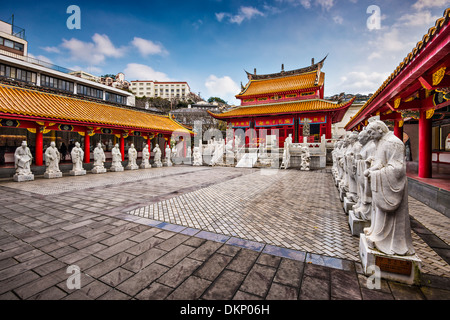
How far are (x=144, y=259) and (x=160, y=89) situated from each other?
82690mm

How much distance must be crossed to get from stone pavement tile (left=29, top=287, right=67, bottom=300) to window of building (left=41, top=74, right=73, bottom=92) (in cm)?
3337

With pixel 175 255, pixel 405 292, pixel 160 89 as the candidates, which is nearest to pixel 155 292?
pixel 175 255

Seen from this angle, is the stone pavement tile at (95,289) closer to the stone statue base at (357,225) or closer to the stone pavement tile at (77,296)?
the stone pavement tile at (77,296)

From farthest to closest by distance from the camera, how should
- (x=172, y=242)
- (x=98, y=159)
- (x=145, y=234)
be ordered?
(x=98, y=159) → (x=145, y=234) → (x=172, y=242)

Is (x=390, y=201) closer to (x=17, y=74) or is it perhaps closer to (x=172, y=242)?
(x=172, y=242)

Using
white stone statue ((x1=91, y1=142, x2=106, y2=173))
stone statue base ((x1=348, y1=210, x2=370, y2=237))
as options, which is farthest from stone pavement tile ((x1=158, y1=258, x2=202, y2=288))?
white stone statue ((x1=91, y1=142, x2=106, y2=173))

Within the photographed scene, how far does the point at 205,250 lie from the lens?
3047 mm

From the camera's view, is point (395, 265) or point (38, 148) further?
point (38, 148)

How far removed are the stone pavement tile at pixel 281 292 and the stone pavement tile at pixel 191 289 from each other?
711 mm

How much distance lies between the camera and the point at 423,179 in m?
6.19

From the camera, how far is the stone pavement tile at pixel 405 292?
2.07 m

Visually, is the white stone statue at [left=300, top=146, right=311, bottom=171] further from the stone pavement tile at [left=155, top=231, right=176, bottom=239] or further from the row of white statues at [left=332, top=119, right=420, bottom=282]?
the stone pavement tile at [left=155, top=231, right=176, bottom=239]
